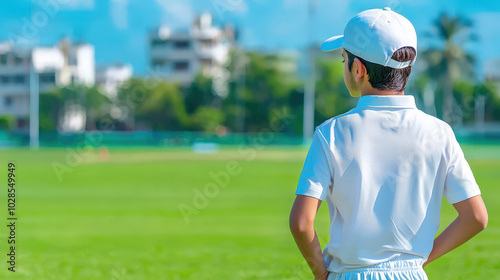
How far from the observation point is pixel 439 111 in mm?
69438

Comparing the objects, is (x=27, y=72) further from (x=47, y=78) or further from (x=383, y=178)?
(x=383, y=178)

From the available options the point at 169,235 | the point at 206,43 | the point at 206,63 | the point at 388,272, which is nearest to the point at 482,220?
the point at 388,272

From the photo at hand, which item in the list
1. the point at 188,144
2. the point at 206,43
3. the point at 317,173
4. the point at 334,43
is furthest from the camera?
the point at 206,43

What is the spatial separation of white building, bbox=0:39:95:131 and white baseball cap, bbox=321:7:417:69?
80.4 metres

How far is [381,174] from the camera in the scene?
2084 mm

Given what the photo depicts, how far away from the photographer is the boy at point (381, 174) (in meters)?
2.06

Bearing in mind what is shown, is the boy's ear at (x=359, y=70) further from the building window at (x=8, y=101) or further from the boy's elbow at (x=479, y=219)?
the building window at (x=8, y=101)

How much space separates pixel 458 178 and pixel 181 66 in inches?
3424

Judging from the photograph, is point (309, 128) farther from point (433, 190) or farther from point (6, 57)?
point (433, 190)

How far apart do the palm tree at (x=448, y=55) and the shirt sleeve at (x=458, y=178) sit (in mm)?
66976

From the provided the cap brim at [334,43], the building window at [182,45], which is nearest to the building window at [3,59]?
the building window at [182,45]

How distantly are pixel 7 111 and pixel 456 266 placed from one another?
258 ft

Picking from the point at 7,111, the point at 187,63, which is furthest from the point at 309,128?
the point at 7,111

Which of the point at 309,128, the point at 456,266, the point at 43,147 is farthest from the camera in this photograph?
the point at 309,128
